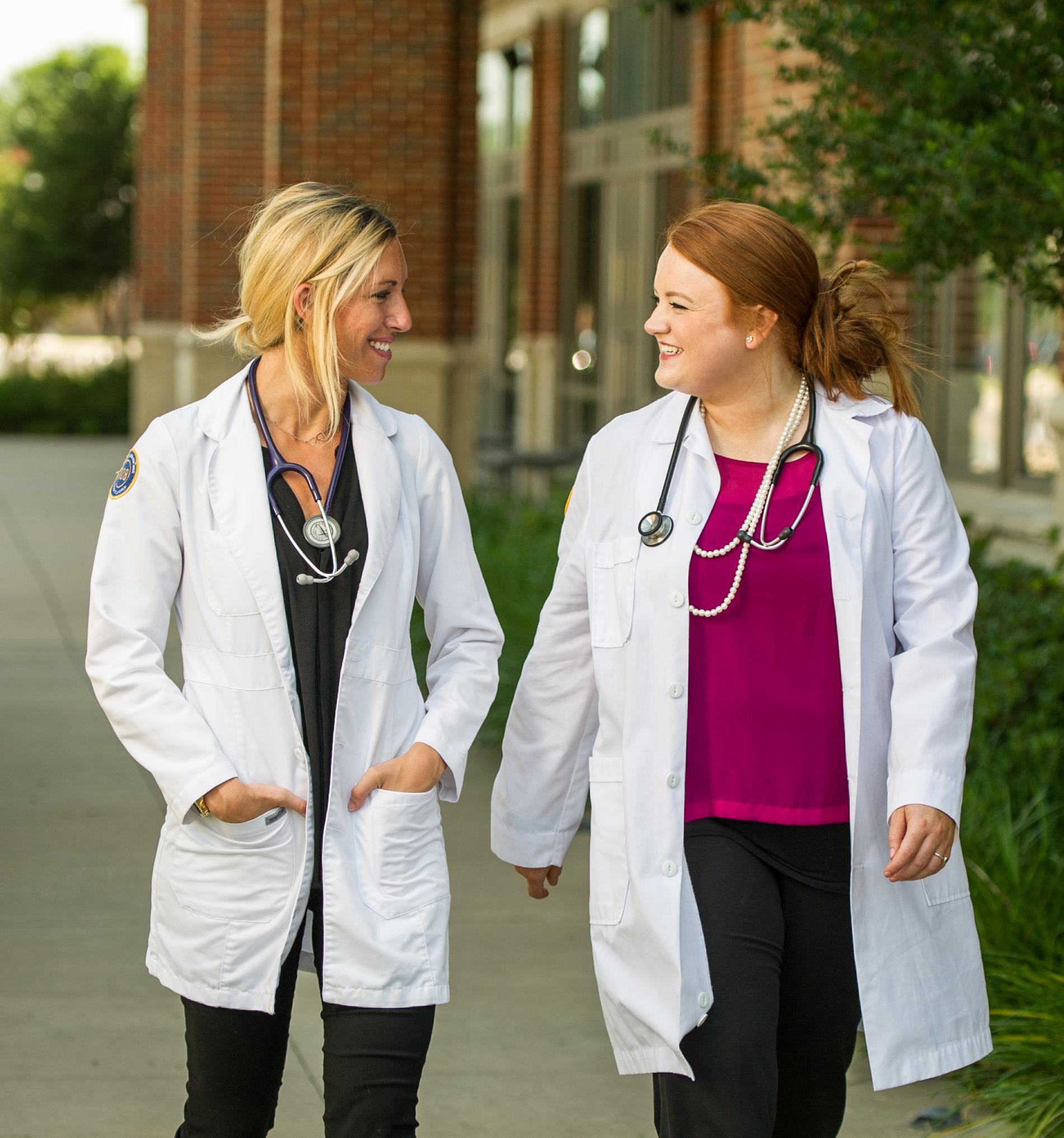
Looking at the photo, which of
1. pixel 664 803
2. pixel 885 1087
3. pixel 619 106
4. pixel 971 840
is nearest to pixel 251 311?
pixel 664 803

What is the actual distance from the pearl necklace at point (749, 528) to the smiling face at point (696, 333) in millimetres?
119

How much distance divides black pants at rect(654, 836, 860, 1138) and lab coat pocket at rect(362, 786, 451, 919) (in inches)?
17.6

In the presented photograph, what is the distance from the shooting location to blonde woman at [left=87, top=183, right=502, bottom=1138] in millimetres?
2973

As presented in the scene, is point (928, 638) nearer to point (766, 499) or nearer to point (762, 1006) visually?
point (766, 499)

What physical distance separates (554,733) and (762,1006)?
2.05ft

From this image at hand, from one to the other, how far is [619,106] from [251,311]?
48.9ft

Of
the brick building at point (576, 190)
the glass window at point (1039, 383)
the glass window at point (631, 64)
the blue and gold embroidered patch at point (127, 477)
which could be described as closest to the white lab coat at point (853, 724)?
the blue and gold embroidered patch at point (127, 477)

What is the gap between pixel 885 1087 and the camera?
2.90m

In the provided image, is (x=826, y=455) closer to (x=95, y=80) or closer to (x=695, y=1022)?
(x=695, y=1022)

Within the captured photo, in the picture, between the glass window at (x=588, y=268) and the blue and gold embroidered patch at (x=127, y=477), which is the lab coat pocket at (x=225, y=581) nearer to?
the blue and gold embroidered patch at (x=127, y=477)

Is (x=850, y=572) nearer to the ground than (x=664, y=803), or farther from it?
farther from it

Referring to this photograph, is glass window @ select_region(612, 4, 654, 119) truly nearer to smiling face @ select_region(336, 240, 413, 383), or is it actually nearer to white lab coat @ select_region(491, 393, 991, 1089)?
smiling face @ select_region(336, 240, 413, 383)

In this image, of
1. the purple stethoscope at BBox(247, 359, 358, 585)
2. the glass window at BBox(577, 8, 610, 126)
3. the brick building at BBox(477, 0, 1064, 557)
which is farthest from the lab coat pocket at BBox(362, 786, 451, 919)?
the glass window at BBox(577, 8, 610, 126)

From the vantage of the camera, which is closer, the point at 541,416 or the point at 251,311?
the point at 251,311
